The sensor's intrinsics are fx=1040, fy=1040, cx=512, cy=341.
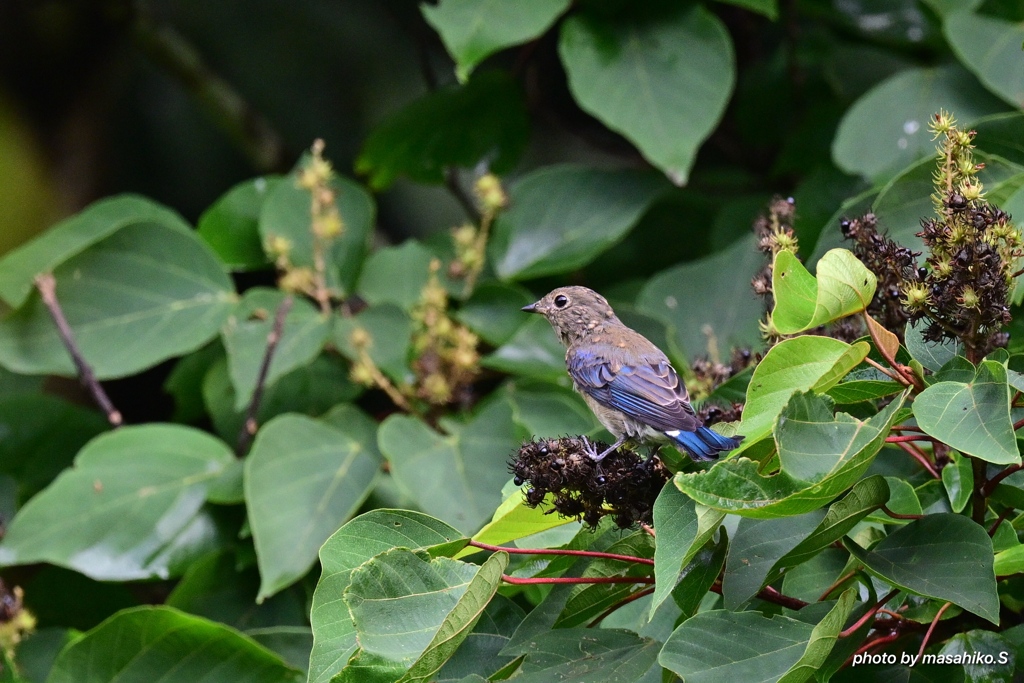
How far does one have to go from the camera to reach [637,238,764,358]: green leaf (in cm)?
302

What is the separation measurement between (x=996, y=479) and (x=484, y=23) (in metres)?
1.89

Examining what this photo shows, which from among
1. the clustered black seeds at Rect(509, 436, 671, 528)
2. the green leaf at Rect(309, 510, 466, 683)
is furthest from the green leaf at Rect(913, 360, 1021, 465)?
the green leaf at Rect(309, 510, 466, 683)

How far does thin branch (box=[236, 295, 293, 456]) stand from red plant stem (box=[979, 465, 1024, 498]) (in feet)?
5.85

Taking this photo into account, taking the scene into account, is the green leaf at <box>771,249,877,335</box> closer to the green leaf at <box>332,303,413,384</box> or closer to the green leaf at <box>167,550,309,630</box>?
the green leaf at <box>332,303,413,384</box>

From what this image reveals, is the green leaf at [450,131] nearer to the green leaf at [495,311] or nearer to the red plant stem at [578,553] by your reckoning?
the green leaf at [495,311]

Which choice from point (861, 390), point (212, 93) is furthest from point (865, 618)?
point (212, 93)

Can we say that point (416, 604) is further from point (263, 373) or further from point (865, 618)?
point (263, 373)

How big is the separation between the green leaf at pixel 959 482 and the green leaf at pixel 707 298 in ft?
4.83

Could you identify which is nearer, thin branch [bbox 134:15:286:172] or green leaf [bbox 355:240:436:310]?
green leaf [bbox 355:240:436:310]

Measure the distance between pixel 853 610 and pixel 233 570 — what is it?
1.82m

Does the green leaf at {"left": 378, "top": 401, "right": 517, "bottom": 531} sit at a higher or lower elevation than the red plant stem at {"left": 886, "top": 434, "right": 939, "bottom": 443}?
lower

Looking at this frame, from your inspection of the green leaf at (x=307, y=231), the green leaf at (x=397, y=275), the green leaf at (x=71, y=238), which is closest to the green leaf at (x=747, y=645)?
the green leaf at (x=397, y=275)

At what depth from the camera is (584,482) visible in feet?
4.77

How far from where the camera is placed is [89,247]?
118 inches
